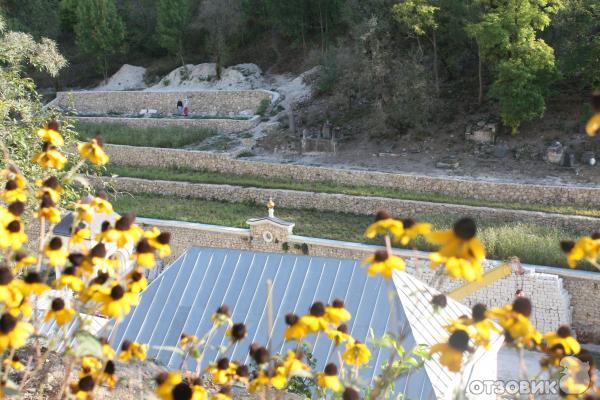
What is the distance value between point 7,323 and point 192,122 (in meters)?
22.7

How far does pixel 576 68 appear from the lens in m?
17.7

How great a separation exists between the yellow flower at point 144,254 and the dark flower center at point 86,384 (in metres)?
0.54

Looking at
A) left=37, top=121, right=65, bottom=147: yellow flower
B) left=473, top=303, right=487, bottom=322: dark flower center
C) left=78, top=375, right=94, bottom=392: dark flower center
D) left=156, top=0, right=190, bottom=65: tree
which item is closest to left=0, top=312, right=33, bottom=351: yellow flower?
left=78, top=375, right=94, bottom=392: dark flower center

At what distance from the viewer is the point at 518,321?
98.9 inches

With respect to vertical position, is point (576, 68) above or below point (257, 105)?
above

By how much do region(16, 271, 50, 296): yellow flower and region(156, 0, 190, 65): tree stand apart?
93.1 feet

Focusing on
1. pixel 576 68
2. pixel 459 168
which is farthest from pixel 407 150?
pixel 576 68

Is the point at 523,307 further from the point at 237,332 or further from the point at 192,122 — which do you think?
the point at 192,122

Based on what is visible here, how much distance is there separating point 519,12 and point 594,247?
629 inches

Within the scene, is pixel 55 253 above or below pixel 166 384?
above

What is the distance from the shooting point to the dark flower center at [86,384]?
2773 millimetres

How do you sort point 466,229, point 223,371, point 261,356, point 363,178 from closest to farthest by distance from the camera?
point 466,229, point 261,356, point 223,371, point 363,178

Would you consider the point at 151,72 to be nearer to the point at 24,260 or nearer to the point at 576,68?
the point at 576,68

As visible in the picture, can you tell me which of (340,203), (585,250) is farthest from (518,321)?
(340,203)
